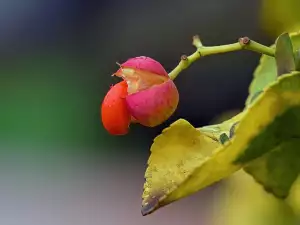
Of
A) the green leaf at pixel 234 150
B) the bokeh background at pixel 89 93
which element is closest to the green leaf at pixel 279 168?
the green leaf at pixel 234 150

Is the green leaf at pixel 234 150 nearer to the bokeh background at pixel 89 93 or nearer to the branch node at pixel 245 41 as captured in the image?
the branch node at pixel 245 41

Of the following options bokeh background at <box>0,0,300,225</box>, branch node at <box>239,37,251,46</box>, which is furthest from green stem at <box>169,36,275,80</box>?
bokeh background at <box>0,0,300,225</box>

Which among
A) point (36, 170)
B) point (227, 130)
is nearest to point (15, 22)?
point (36, 170)

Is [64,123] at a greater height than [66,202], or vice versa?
[64,123]

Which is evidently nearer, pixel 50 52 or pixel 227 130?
pixel 227 130

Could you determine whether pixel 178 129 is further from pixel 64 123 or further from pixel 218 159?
pixel 64 123

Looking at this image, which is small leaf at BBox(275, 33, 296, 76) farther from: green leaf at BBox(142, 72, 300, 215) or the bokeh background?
the bokeh background

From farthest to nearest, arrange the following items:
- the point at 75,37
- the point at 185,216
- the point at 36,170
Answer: the point at 75,37
the point at 36,170
the point at 185,216

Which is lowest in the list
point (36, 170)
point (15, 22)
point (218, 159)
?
point (218, 159)
